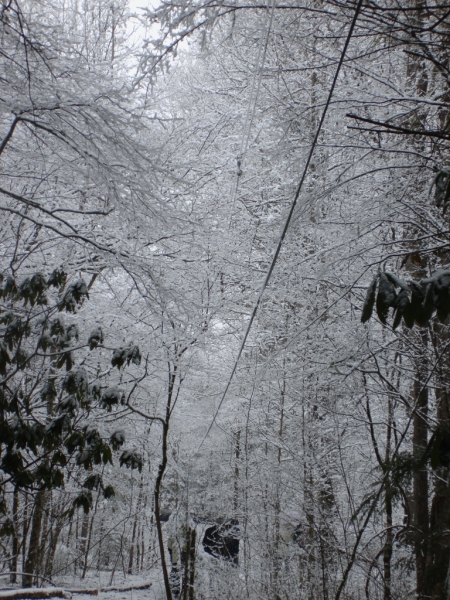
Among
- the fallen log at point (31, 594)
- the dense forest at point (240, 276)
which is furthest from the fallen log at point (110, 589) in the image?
the fallen log at point (31, 594)

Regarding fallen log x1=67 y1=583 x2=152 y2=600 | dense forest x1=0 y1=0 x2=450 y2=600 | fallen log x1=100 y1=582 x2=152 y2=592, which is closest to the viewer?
dense forest x1=0 y1=0 x2=450 y2=600

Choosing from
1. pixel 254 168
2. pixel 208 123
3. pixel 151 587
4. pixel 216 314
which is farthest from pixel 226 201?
pixel 151 587

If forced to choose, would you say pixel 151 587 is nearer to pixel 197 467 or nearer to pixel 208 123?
pixel 197 467

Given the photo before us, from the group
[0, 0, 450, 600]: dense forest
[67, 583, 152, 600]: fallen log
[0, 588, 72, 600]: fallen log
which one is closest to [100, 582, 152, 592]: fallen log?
[67, 583, 152, 600]: fallen log

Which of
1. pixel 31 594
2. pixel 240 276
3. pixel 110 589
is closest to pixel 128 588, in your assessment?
pixel 110 589

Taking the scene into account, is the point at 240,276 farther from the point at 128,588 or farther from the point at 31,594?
the point at 128,588

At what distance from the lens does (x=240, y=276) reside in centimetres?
492

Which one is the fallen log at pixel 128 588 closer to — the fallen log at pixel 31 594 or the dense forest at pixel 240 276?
the dense forest at pixel 240 276

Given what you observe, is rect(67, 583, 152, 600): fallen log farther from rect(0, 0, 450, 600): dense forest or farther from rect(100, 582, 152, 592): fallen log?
rect(0, 0, 450, 600): dense forest

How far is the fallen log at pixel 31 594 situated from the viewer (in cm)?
434

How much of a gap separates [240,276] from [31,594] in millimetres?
4627

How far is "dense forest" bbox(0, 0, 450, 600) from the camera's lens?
220 cm

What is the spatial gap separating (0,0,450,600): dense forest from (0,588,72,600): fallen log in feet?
0.08

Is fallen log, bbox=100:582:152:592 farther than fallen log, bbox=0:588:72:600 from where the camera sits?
Yes
